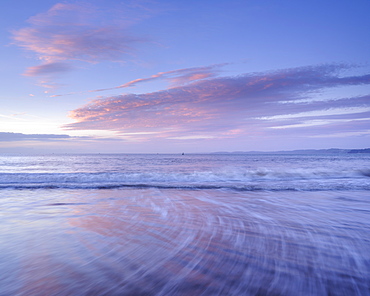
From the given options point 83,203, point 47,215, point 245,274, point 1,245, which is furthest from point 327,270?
point 83,203

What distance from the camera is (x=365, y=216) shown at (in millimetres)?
5488

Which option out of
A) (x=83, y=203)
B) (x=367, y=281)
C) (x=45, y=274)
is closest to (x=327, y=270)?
(x=367, y=281)

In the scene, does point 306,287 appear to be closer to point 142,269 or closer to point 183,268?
point 183,268

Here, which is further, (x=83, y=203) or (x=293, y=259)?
(x=83, y=203)

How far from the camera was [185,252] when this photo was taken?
10.7 feet

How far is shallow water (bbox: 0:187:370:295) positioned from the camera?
2.34 metres

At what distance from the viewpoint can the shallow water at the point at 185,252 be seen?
234cm

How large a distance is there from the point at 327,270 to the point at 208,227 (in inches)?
89.5

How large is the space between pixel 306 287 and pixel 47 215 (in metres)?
5.97

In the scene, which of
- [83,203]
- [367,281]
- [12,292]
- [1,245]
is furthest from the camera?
[83,203]

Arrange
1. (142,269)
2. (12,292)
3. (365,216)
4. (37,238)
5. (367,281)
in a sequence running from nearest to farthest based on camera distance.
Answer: (12,292), (367,281), (142,269), (37,238), (365,216)

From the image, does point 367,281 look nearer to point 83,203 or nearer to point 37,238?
point 37,238

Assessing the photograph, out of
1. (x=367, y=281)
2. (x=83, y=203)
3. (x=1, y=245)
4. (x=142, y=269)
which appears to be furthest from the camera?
(x=83, y=203)

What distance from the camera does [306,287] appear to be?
91.0 inches
